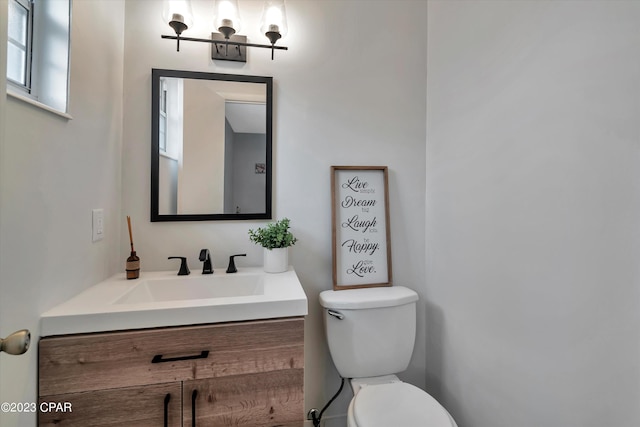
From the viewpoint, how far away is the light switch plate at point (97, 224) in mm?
1147

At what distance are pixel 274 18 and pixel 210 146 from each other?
683 millimetres

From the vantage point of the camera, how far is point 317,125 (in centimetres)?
158

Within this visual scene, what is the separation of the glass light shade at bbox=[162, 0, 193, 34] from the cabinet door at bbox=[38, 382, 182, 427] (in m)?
1.44

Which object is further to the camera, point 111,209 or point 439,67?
point 439,67

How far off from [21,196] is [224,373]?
77 centimetres

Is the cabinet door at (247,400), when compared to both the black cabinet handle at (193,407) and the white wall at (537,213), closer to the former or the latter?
the black cabinet handle at (193,407)

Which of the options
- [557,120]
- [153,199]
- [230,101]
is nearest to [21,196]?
[153,199]

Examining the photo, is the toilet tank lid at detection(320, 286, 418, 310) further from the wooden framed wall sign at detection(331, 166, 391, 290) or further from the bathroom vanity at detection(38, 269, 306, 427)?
the bathroom vanity at detection(38, 269, 306, 427)

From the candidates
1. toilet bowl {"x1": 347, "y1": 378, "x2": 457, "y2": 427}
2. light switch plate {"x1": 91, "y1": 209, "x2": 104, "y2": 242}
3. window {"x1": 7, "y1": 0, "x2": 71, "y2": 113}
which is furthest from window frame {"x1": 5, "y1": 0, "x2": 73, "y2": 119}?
toilet bowl {"x1": 347, "y1": 378, "x2": 457, "y2": 427}

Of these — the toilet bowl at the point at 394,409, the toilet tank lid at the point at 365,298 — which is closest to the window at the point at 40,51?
the toilet tank lid at the point at 365,298

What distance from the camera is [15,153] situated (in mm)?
758

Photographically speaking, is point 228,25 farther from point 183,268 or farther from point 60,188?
point 183,268

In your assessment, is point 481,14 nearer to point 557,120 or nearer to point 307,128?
point 557,120

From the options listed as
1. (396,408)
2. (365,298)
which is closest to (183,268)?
(365,298)
